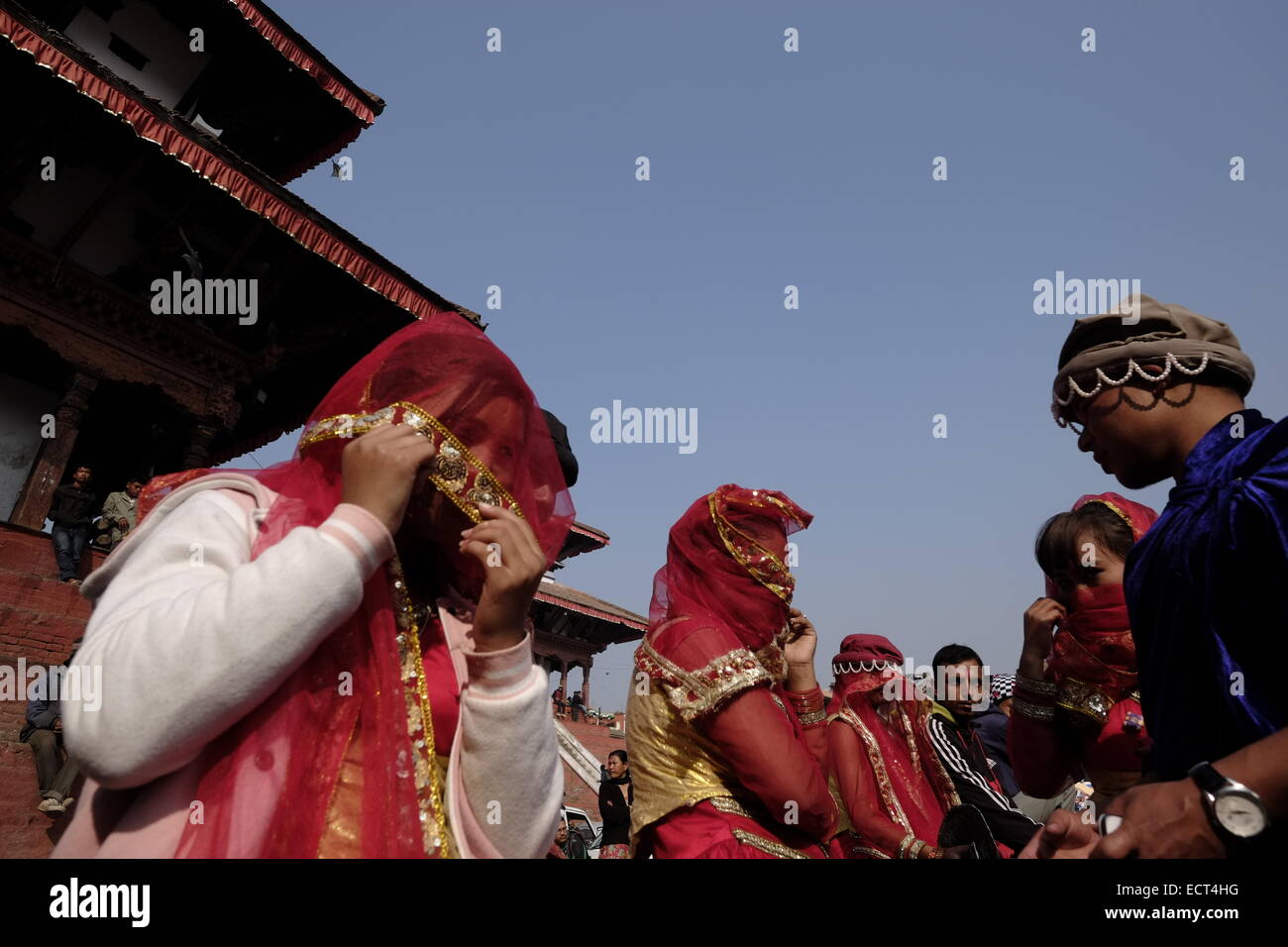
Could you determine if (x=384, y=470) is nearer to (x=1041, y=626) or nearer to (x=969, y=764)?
(x=1041, y=626)

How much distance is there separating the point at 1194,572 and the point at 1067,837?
55cm

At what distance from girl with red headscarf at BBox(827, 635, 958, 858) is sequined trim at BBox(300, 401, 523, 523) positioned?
2702mm

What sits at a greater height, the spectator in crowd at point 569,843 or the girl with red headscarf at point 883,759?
the girl with red headscarf at point 883,759

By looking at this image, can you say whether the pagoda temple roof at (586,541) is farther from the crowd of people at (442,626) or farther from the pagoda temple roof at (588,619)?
the crowd of people at (442,626)

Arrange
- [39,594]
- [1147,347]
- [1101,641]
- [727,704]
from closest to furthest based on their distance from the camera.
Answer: [1147,347]
[1101,641]
[727,704]
[39,594]

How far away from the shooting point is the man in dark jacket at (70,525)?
280 inches

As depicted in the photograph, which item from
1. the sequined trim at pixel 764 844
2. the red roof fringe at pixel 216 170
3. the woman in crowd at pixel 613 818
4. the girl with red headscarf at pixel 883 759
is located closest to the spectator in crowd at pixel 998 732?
the girl with red headscarf at pixel 883 759

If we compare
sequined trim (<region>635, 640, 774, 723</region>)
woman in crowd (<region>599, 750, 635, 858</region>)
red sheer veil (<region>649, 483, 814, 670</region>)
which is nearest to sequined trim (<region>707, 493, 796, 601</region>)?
red sheer veil (<region>649, 483, 814, 670</region>)

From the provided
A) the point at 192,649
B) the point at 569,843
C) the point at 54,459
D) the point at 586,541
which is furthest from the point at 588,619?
the point at 192,649

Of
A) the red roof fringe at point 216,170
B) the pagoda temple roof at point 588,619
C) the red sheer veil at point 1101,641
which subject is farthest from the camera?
the pagoda temple roof at point 588,619

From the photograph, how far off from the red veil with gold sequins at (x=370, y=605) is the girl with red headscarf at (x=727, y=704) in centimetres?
97

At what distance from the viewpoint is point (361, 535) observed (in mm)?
1123

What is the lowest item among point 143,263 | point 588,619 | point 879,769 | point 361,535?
point 588,619

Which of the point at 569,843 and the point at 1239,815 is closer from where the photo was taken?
the point at 1239,815
